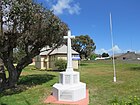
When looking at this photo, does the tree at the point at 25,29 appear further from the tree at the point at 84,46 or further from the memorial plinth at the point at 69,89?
the tree at the point at 84,46

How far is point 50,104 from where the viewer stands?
1070 cm

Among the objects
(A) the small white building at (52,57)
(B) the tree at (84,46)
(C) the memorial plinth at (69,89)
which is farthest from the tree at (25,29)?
(B) the tree at (84,46)

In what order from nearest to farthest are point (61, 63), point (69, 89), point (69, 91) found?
point (69, 91) < point (69, 89) < point (61, 63)

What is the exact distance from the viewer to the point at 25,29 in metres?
14.7

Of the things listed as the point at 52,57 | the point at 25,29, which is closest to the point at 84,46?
the point at 52,57

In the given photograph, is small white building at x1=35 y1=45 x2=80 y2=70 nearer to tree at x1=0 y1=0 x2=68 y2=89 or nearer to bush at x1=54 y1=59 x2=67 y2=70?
bush at x1=54 y1=59 x2=67 y2=70

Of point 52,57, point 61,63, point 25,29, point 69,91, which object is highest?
point 25,29

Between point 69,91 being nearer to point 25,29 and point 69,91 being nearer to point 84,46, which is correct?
point 25,29

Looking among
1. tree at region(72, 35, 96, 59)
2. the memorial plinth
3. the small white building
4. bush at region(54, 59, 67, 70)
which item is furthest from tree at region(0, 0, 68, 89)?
tree at region(72, 35, 96, 59)

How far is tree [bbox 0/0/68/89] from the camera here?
13.6 m

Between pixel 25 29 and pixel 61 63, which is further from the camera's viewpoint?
pixel 61 63

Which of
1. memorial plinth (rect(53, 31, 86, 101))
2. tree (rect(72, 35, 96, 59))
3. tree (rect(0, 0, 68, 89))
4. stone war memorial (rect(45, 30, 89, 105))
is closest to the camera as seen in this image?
stone war memorial (rect(45, 30, 89, 105))

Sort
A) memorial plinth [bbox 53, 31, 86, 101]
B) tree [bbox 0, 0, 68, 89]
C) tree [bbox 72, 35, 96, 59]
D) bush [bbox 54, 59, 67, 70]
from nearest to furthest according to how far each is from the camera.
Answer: memorial plinth [bbox 53, 31, 86, 101]
tree [bbox 0, 0, 68, 89]
bush [bbox 54, 59, 67, 70]
tree [bbox 72, 35, 96, 59]

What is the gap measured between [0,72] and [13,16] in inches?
185
